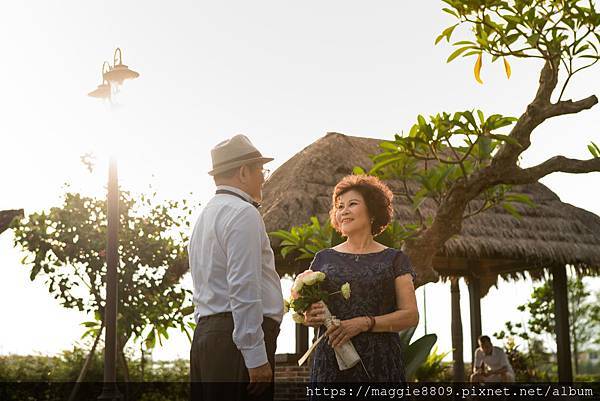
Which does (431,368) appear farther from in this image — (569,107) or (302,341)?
(569,107)

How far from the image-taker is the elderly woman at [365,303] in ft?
13.8

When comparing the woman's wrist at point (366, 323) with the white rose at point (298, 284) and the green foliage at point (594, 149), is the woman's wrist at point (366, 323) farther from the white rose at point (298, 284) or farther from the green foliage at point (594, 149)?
the green foliage at point (594, 149)

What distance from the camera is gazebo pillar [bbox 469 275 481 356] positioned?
16.5 meters

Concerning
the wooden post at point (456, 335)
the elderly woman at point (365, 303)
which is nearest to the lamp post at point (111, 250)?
the elderly woman at point (365, 303)

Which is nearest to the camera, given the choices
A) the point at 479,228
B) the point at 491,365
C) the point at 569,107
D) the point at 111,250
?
the point at 569,107

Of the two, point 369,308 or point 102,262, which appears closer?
point 369,308

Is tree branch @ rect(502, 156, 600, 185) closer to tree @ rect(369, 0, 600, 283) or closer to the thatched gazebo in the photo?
tree @ rect(369, 0, 600, 283)

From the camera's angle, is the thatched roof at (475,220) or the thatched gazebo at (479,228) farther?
the thatched gazebo at (479,228)

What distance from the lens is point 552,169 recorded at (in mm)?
7734

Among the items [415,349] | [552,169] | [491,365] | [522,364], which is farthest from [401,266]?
[522,364]

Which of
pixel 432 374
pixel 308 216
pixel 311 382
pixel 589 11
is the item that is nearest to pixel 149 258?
pixel 308 216

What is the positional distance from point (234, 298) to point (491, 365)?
10.7 m

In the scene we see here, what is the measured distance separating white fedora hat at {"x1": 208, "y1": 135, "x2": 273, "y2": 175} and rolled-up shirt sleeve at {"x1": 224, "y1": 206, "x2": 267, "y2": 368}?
317 mm

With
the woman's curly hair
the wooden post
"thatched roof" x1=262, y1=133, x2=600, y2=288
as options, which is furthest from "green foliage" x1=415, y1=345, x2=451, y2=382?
the woman's curly hair
